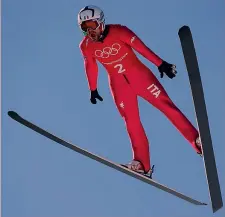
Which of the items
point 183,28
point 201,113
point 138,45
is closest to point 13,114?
point 138,45

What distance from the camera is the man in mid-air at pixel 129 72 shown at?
6.24m

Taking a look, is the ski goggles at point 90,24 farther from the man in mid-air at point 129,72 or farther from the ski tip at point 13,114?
the ski tip at point 13,114

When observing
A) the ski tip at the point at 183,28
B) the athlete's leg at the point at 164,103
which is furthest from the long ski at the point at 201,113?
the athlete's leg at the point at 164,103

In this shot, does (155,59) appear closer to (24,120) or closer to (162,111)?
(162,111)

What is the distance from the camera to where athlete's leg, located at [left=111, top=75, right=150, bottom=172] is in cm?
639

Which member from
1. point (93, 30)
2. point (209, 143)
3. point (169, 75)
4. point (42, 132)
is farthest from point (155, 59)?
point (42, 132)

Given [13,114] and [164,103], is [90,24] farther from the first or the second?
[13,114]

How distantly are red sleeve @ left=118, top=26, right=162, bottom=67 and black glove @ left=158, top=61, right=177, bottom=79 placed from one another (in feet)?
0.20

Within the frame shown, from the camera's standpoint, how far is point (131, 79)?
6.36 metres

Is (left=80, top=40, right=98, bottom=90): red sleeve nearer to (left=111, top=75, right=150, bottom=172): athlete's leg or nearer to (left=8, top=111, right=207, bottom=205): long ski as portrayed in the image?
(left=111, top=75, right=150, bottom=172): athlete's leg

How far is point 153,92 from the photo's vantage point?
6.29 m

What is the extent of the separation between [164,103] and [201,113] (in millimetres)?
761

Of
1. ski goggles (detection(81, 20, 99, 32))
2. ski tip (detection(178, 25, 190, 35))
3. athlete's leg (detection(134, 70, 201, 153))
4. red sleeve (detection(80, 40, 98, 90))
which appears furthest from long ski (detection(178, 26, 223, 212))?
red sleeve (detection(80, 40, 98, 90))

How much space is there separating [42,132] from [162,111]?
1506 mm
